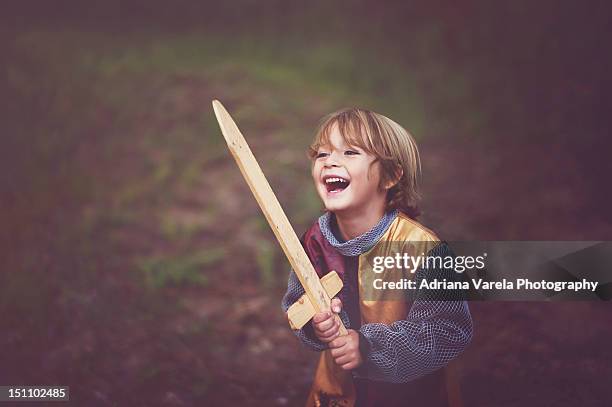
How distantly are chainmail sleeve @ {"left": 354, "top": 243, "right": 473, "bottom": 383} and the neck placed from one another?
0.17 meters

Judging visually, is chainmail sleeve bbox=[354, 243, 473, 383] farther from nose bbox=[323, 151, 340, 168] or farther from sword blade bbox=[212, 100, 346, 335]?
nose bbox=[323, 151, 340, 168]

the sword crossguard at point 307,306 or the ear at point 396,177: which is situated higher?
the ear at point 396,177

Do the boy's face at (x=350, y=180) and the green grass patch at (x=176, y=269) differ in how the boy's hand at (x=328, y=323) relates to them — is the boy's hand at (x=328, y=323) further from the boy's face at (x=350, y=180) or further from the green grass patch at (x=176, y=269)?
the green grass patch at (x=176, y=269)

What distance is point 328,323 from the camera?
2178 mm

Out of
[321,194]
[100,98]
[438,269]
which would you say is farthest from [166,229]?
[438,269]

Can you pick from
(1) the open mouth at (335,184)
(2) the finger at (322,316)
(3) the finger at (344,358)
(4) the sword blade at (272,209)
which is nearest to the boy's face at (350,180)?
(1) the open mouth at (335,184)

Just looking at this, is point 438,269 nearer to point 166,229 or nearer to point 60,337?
point 166,229

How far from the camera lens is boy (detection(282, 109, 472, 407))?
7.25 ft

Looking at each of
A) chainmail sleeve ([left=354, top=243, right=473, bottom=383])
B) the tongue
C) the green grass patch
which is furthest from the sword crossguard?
the green grass patch

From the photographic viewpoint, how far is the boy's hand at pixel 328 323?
218 centimetres

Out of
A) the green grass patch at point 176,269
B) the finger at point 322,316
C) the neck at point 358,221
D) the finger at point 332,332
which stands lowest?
the finger at point 332,332

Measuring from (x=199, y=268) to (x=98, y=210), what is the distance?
397 mm

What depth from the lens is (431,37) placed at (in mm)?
2658

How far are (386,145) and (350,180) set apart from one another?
0.14m
